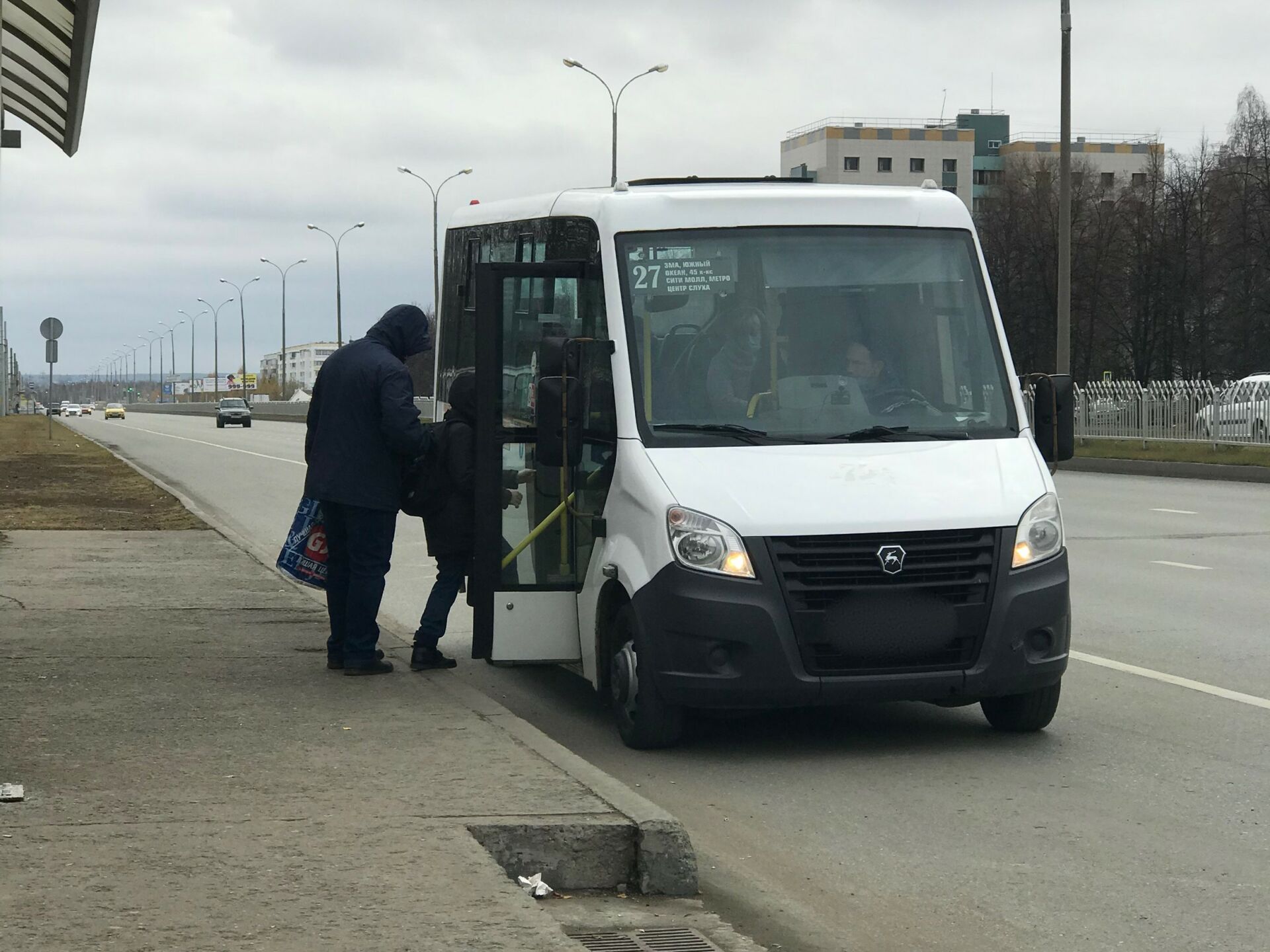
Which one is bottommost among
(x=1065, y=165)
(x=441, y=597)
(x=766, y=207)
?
(x=441, y=597)

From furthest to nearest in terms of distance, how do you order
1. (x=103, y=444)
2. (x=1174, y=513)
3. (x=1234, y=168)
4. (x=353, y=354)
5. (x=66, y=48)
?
(x=1234, y=168) < (x=103, y=444) < (x=1174, y=513) < (x=66, y=48) < (x=353, y=354)

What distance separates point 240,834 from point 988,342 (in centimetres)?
405

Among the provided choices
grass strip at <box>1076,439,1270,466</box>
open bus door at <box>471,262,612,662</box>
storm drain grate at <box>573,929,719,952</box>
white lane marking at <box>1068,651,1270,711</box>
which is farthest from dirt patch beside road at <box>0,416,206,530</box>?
grass strip at <box>1076,439,1270,466</box>

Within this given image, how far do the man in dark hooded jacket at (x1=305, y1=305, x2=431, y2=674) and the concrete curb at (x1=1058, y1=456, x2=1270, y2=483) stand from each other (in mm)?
19467

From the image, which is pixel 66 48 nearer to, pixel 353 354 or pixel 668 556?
pixel 353 354

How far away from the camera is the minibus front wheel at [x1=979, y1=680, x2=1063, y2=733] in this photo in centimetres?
700

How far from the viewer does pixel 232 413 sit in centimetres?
7169

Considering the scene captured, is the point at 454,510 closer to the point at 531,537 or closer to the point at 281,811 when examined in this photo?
the point at 531,537

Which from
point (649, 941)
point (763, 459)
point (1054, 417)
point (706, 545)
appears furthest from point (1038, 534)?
point (649, 941)

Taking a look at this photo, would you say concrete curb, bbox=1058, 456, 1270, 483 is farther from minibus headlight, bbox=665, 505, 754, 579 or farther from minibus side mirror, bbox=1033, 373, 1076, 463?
minibus headlight, bbox=665, 505, 754, 579

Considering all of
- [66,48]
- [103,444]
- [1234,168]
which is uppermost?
[1234,168]

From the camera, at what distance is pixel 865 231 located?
7.53 metres

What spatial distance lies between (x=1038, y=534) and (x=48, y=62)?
875cm

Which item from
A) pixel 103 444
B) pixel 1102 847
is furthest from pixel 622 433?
pixel 103 444
